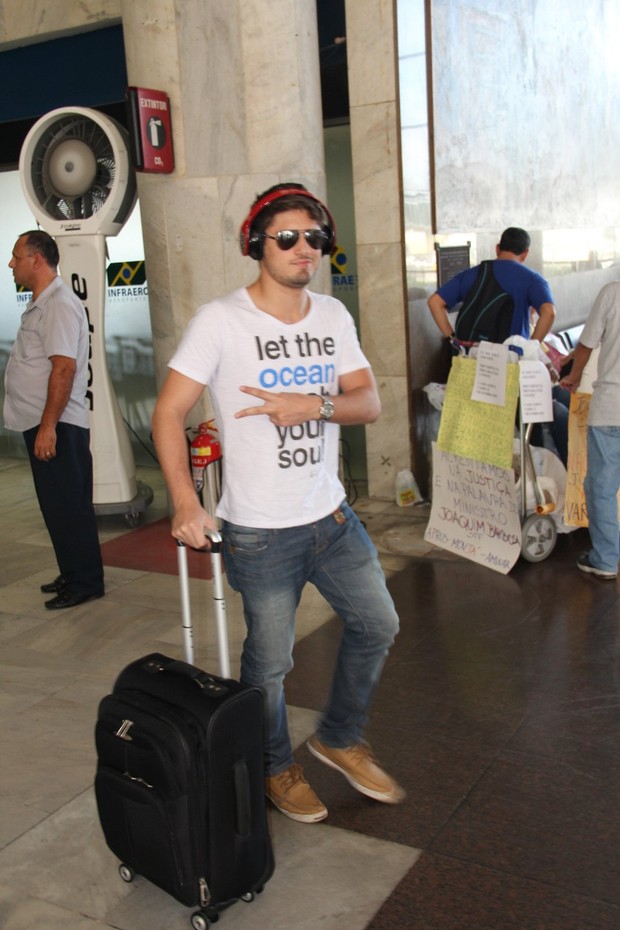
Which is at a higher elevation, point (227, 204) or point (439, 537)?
point (227, 204)

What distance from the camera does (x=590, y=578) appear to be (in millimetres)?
5273

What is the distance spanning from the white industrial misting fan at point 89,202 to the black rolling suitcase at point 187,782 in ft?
13.0

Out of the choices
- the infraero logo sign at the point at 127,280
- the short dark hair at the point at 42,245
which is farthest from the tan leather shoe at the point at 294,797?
the infraero logo sign at the point at 127,280

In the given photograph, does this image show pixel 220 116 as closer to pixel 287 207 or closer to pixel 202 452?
pixel 202 452

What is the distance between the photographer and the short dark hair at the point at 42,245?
502cm

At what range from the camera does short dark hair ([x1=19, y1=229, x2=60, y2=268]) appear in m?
5.02

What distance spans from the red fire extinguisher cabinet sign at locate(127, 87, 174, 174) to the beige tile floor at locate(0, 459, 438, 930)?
2.39 m

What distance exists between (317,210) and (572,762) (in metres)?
2.01

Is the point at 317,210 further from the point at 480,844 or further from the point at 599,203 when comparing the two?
the point at 599,203

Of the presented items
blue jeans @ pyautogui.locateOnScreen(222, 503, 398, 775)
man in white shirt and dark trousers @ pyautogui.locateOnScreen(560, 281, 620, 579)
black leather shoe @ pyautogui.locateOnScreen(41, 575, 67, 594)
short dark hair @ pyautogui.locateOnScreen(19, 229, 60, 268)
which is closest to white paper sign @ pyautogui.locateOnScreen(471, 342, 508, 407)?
man in white shirt and dark trousers @ pyautogui.locateOnScreen(560, 281, 620, 579)

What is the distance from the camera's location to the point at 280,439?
288 centimetres

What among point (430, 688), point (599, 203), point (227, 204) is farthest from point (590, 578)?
point (599, 203)

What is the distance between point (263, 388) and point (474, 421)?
9.65 feet

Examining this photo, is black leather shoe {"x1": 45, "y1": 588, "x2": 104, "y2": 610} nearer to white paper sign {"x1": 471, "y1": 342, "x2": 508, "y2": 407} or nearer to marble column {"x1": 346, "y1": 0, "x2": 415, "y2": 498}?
white paper sign {"x1": 471, "y1": 342, "x2": 508, "y2": 407}
